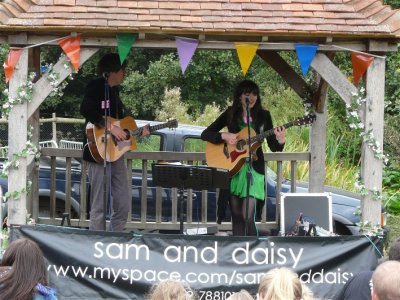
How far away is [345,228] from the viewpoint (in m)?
11.2

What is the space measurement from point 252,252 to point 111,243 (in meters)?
1.28

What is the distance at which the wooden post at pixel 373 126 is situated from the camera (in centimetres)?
838

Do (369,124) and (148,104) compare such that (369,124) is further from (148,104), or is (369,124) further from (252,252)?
(148,104)

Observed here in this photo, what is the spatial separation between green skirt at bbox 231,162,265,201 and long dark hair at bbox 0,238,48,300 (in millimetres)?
4957

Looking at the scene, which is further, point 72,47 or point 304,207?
point 304,207

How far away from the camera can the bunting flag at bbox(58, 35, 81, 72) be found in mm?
8188

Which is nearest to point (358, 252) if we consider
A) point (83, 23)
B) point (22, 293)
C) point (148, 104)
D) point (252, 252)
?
point (252, 252)

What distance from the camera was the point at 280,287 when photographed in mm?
4969

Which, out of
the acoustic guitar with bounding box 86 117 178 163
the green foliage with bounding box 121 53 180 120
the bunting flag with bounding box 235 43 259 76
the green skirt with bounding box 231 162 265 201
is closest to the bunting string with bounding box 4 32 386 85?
the bunting flag with bounding box 235 43 259 76

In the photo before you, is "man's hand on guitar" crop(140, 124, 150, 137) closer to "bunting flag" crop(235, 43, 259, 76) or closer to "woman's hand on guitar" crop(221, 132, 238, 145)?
"woman's hand on guitar" crop(221, 132, 238, 145)

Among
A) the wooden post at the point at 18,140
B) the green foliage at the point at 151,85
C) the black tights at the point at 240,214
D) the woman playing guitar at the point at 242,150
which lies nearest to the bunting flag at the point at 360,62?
the woman playing guitar at the point at 242,150

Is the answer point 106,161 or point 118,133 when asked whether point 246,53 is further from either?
point 106,161

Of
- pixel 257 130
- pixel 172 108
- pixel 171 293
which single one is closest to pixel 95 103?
pixel 257 130

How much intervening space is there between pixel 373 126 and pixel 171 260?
2.30 m
